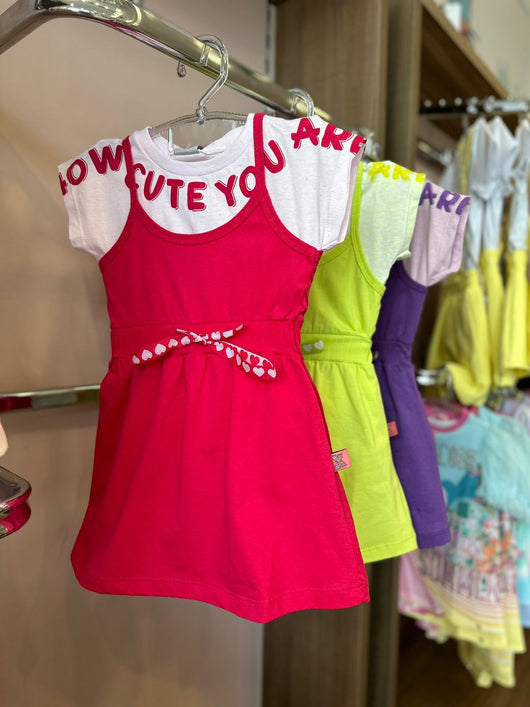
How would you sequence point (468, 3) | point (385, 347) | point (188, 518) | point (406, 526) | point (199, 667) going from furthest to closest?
1. point (468, 3)
2. point (199, 667)
3. point (385, 347)
4. point (406, 526)
5. point (188, 518)

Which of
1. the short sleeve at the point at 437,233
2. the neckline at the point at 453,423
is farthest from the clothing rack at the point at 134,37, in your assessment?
the neckline at the point at 453,423

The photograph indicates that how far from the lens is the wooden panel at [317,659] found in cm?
105

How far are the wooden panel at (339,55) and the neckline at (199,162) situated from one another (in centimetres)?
49

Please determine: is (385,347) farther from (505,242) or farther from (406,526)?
(505,242)

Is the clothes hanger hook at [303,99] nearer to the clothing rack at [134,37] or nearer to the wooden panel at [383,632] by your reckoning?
the clothing rack at [134,37]

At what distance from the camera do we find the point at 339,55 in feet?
3.39

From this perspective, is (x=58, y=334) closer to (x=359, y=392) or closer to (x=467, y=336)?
(x=359, y=392)

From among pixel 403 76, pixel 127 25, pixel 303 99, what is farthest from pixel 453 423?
pixel 127 25

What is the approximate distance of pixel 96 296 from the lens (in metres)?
0.84

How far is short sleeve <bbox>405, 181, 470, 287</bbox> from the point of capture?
78 cm

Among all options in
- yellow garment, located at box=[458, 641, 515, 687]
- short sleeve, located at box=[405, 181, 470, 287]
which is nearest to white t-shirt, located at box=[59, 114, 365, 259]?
short sleeve, located at box=[405, 181, 470, 287]

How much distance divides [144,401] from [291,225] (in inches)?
9.8

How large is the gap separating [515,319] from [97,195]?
0.95 m

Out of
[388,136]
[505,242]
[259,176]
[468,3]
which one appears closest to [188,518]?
[259,176]
